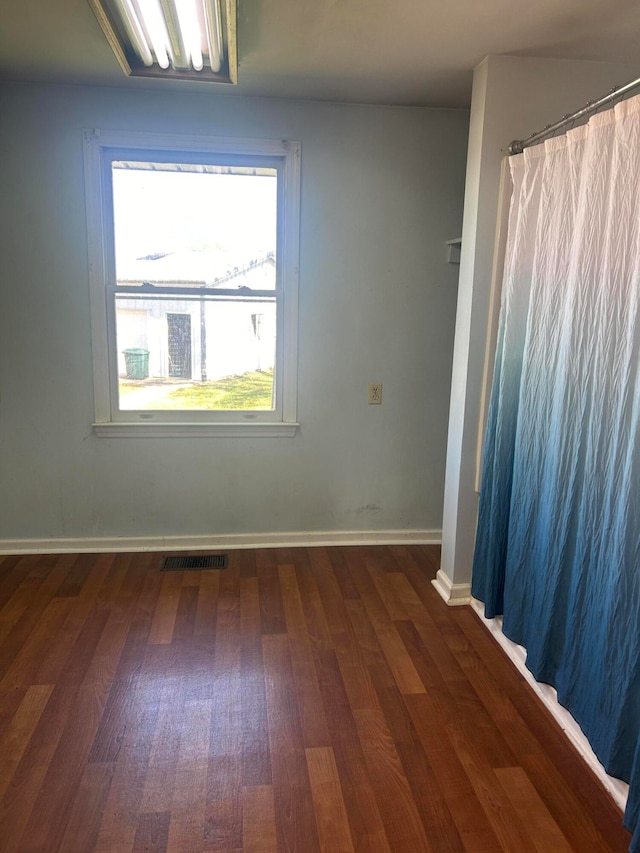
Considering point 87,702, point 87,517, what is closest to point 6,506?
point 87,517

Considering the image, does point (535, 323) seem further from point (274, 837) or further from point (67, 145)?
point (67, 145)

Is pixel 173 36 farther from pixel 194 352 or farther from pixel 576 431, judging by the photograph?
pixel 576 431

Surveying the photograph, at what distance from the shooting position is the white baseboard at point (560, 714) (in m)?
1.73

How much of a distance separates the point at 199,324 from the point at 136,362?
40cm

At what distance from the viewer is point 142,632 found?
252 centimetres

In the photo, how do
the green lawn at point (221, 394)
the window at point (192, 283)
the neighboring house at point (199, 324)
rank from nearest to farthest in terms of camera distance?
the window at point (192, 283) → the neighboring house at point (199, 324) → the green lawn at point (221, 394)

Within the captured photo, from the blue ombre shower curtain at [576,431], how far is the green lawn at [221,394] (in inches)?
54.2

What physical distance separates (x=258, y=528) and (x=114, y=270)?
5.34 ft

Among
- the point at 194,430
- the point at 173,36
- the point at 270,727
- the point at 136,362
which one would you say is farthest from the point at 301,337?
the point at 270,727

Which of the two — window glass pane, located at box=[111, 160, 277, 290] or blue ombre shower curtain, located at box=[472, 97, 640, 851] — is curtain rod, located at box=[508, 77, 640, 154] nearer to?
blue ombre shower curtain, located at box=[472, 97, 640, 851]

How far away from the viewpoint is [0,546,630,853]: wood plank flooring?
1618 mm

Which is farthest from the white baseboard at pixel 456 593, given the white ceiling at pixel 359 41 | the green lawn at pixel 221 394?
the white ceiling at pixel 359 41

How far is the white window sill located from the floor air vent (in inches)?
26.6

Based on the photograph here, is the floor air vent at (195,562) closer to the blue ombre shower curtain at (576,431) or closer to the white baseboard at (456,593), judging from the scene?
the white baseboard at (456,593)
